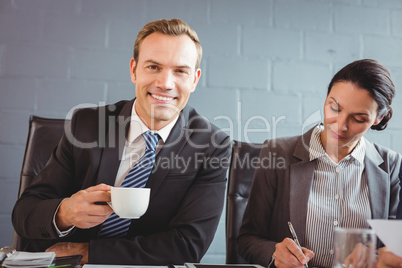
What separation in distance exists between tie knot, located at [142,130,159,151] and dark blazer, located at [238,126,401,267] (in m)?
0.40

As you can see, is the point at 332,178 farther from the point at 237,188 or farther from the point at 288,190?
the point at 237,188

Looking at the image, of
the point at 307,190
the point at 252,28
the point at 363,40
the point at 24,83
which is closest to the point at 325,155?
the point at 307,190

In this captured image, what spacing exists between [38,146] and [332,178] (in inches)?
45.1

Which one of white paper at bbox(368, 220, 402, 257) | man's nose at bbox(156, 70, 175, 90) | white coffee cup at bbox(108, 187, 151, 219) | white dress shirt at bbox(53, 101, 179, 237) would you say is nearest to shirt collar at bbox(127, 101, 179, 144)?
white dress shirt at bbox(53, 101, 179, 237)

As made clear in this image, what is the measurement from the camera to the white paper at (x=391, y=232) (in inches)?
32.1

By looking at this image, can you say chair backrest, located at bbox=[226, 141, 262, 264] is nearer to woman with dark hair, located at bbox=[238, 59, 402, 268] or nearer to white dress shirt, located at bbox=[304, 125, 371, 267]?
woman with dark hair, located at bbox=[238, 59, 402, 268]

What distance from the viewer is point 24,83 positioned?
7.10 ft

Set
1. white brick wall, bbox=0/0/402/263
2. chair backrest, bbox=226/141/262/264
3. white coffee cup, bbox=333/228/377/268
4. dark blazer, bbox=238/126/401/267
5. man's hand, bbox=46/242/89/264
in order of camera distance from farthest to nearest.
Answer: white brick wall, bbox=0/0/402/263 → chair backrest, bbox=226/141/262/264 → dark blazer, bbox=238/126/401/267 → man's hand, bbox=46/242/89/264 → white coffee cup, bbox=333/228/377/268

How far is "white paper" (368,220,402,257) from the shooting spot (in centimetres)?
82

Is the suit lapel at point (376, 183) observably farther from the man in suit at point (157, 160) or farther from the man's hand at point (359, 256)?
the man's hand at point (359, 256)

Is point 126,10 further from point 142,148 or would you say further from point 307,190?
point 307,190

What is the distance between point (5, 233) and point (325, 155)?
1.61 m

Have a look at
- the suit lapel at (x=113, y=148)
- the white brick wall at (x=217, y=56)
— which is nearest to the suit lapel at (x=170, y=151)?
the suit lapel at (x=113, y=148)

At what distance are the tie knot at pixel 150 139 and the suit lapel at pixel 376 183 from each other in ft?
2.62
